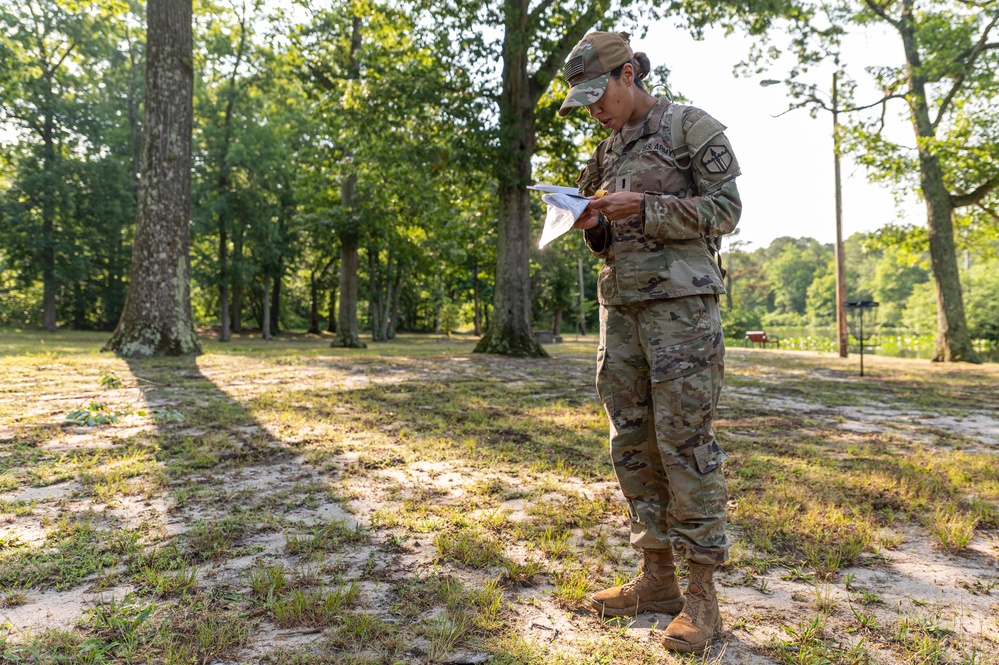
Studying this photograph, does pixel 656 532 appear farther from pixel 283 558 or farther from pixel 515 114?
pixel 515 114

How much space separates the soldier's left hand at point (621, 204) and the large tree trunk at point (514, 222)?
454 inches

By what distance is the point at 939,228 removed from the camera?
16.6 meters

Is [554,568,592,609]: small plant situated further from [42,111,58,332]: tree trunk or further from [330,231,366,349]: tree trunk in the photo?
[42,111,58,332]: tree trunk

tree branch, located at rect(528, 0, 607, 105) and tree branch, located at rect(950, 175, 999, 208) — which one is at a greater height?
tree branch, located at rect(528, 0, 607, 105)

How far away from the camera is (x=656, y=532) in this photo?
2.34 m

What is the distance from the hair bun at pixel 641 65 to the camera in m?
2.43

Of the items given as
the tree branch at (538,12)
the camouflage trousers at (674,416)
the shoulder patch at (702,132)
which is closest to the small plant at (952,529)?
the camouflage trousers at (674,416)

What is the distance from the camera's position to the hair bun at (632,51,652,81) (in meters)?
2.43

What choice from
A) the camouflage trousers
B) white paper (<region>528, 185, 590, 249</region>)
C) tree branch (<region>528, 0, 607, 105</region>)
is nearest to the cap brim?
white paper (<region>528, 185, 590, 249</region>)

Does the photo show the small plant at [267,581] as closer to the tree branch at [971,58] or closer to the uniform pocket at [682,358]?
the uniform pocket at [682,358]

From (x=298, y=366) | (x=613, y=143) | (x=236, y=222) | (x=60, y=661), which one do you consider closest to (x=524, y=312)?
(x=298, y=366)

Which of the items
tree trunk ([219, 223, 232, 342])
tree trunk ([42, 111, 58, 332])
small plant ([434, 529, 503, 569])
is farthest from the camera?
tree trunk ([219, 223, 232, 342])

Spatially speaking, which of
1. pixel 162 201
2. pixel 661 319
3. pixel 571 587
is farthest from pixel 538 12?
pixel 571 587

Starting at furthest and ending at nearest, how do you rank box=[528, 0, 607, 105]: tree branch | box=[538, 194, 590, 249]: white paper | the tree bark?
the tree bark < box=[528, 0, 607, 105]: tree branch < box=[538, 194, 590, 249]: white paper
